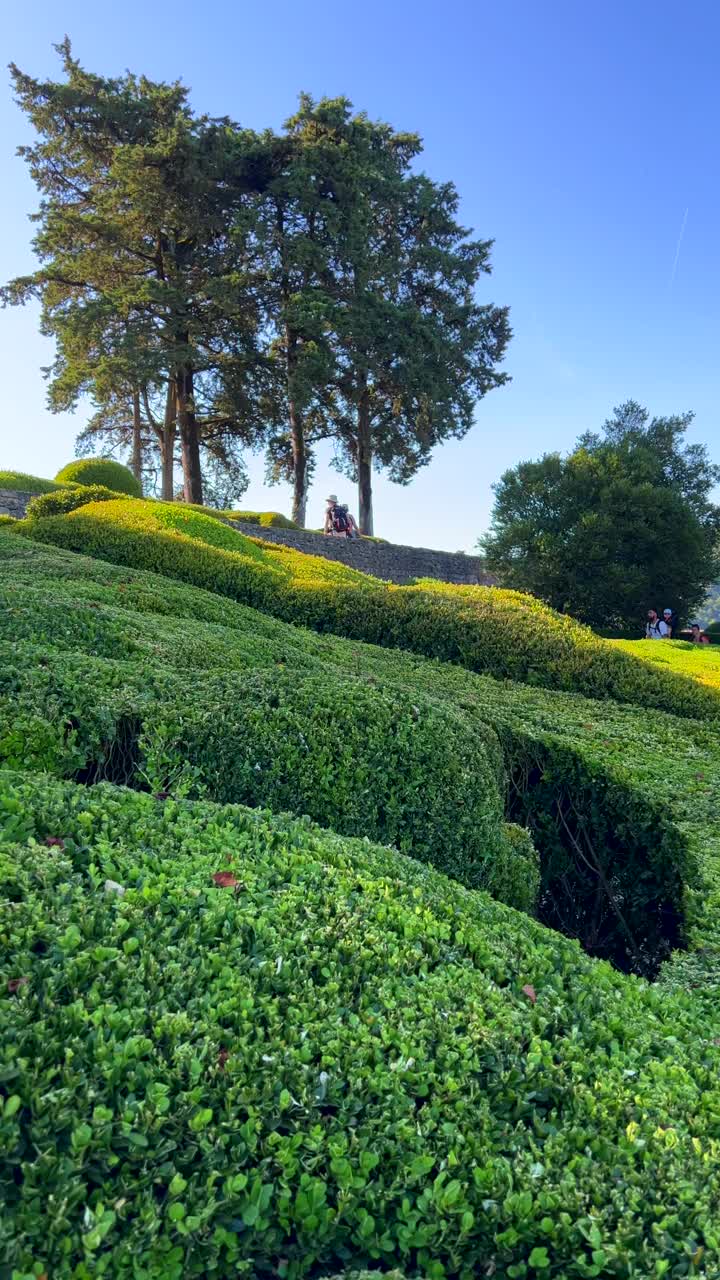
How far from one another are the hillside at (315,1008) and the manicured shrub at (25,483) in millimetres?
17930

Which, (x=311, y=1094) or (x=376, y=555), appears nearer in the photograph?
(x=311, y=1094)

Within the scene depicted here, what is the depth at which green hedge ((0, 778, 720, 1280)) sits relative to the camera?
162 centimetres

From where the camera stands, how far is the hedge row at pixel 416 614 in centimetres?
806

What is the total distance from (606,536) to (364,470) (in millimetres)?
10765

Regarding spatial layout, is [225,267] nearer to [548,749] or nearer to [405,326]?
[405,326]

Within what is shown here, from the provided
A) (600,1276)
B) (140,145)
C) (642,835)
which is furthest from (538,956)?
(140,145)

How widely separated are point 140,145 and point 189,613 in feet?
82.6

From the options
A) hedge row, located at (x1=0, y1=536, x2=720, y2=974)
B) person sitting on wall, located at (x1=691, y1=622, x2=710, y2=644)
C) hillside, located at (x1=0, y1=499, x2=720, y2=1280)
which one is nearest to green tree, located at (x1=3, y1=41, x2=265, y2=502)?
person sitting on wall, located at (x1=691, y1=622, x2=710, y2=644)

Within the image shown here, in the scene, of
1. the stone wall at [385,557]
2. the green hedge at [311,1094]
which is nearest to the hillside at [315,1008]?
the green hedge at [311,1094]

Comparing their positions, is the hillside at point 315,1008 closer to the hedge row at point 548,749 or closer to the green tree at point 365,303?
the hedge row at point 548,749

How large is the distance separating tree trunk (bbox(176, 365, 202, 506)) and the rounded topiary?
670cm

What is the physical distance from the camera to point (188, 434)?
1193 inches

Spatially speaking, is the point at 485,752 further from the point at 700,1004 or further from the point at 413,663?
the point at 413,663

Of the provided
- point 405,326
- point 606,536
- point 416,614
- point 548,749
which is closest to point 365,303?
point 405,326
